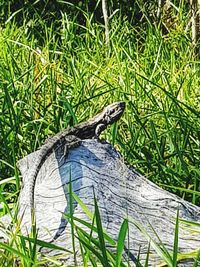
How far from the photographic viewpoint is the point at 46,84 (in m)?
4.07

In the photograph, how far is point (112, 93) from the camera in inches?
152

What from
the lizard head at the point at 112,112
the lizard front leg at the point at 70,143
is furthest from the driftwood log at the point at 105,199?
the lizard head at the point at 112,112

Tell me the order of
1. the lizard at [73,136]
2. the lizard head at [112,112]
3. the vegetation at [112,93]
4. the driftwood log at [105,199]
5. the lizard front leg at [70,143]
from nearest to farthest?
the driftwood log at [105,199]
the lizard at [73,136]
the lizard front leg at [70,143]
the lizard head at [112,112]
the vegetation at [112,93]

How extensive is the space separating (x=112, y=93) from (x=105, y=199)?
1.70 meters

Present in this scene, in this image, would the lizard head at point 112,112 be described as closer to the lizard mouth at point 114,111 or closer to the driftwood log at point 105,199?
the lizard mouth at point 114,111

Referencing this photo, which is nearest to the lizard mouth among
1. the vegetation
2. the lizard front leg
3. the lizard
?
the lizard

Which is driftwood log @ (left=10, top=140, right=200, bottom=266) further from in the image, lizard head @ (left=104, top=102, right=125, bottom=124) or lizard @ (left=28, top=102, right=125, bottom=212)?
lizard head @ (left=104, top=102, right=125, bottom=124)

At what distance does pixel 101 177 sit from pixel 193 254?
0.51 meters

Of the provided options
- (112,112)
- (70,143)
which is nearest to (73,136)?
(70,143)

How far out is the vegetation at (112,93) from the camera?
3.09 m

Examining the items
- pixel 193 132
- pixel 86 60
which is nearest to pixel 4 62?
pixel 86 60

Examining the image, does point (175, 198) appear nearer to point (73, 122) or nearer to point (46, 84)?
point (73, 122)

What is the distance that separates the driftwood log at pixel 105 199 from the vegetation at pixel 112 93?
12cm

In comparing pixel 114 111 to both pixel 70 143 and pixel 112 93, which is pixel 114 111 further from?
pixel 112 93
